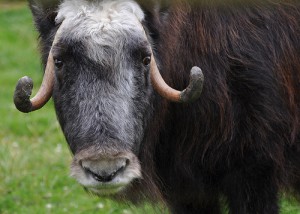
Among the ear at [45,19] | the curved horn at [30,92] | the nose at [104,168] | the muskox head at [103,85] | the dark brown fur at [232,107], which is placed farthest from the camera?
the dark brown fur at [232,107]

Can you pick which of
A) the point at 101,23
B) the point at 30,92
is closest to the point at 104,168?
the point at 30,92

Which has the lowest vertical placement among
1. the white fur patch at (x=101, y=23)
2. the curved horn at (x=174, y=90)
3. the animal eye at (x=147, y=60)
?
the curved horn at (x=174, y=90)

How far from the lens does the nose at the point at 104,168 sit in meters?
3.95

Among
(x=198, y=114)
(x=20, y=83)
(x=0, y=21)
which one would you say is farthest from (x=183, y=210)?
(x=0, y=21)

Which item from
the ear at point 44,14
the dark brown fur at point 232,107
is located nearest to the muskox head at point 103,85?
the ear at point 44,14

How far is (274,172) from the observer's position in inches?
188

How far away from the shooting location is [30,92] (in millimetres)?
4156

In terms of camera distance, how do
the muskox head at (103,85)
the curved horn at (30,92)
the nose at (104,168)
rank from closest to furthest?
Answer: 1. the nose at (104,168)
2. the muskox head at (103,85)
3. the curved horn at (30,92)

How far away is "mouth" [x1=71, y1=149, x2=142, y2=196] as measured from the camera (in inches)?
156

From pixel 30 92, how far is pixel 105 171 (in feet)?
1.80

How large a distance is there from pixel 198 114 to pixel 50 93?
2.64 feet

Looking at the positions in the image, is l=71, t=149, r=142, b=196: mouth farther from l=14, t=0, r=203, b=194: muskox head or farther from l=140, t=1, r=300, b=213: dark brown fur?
l=140, t=1, r=300, b=213: dark brown fur

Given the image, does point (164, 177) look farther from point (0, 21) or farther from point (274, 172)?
point (0, 21)

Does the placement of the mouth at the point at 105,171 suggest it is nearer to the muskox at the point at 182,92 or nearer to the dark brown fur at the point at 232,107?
the muskox at the point at 182,92
